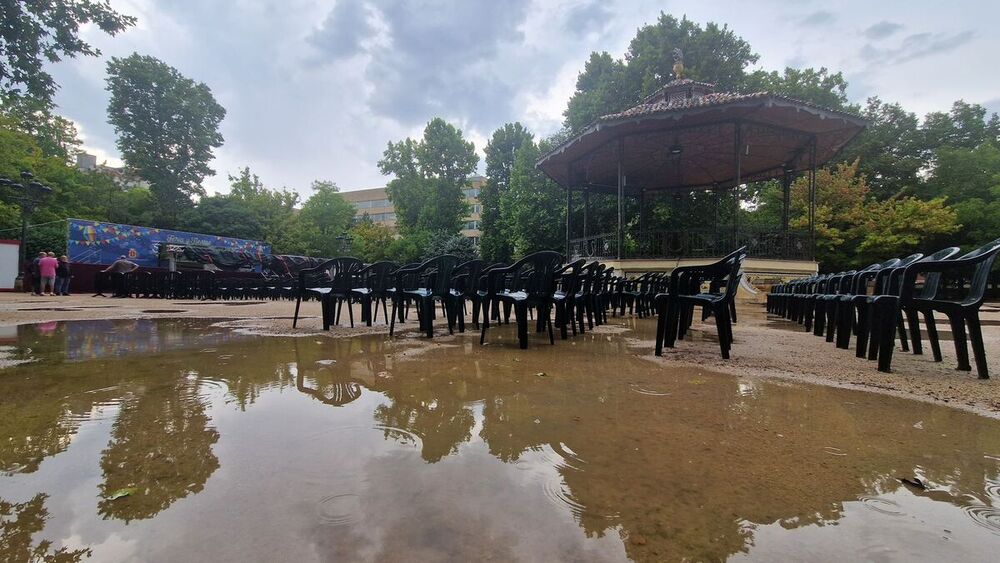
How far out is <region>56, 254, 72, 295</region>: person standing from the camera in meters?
13.3

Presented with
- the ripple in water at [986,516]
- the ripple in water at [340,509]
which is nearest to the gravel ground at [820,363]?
the ripple in water at [986,516]

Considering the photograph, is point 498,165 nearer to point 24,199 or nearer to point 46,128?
point 24,199

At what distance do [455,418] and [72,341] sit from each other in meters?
4.49

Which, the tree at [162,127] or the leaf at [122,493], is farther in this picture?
the tree at [162,127]

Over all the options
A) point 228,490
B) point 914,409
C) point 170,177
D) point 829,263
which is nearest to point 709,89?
point 829,263

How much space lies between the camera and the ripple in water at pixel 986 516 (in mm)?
1068

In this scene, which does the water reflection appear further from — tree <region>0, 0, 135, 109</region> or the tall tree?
the tall tree

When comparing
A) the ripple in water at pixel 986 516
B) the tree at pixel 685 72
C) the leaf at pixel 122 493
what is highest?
the tree at pixel 685 72

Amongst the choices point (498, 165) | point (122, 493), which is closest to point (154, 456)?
point (122, 493)

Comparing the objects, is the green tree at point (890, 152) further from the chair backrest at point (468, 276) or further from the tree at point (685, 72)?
the chair backrest at point (468, 276)

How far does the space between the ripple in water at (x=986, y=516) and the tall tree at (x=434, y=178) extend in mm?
32150

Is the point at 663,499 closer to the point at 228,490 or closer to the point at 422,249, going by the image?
the point at 228,490

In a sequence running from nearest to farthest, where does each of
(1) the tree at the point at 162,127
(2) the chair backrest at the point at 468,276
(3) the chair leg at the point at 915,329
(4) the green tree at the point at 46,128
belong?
(3) the chair leg at the point at 915,329, (2) the chair backrest at the point at 468,276, (4) the green tree at the point at 46,128, (1) the tree at the point at 162,127

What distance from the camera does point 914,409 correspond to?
6.72ft
